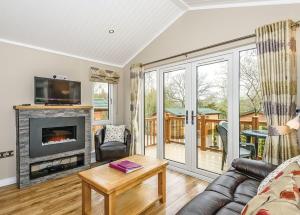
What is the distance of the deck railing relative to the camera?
2.72 meters

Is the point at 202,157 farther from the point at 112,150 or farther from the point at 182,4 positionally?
the point at 182,4

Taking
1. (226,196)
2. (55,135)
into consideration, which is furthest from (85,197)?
(55,135)

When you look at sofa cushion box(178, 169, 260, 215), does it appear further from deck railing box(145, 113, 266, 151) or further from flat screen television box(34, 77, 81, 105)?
flat screen television box(34, 77, 81, 105)

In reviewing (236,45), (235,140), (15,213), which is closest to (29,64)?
(15,213)

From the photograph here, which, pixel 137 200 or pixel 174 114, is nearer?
pixel 137 200

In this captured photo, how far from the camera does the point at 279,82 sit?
212cm

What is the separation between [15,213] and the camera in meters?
2.12

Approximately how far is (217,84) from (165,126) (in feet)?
4.51

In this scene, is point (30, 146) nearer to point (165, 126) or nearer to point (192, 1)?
point (165, 126)

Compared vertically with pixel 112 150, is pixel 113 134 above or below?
above

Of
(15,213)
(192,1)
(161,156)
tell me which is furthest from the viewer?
(161,156)

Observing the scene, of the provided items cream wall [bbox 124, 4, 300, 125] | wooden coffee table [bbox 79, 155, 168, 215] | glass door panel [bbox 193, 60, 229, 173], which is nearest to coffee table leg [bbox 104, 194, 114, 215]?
wooden coffee table [bbox 79, 155, 168, 215]

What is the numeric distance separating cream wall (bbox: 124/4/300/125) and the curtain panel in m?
0.80

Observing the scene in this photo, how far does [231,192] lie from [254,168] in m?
0.47
